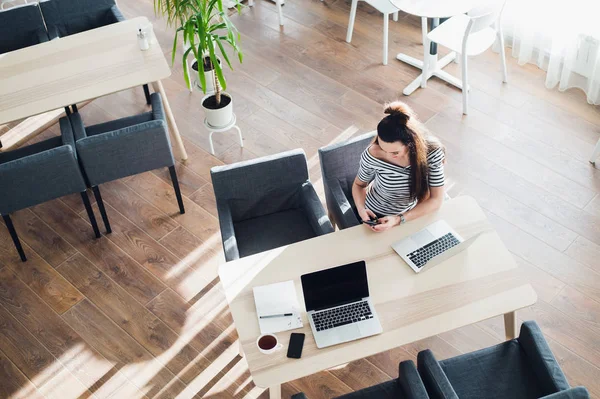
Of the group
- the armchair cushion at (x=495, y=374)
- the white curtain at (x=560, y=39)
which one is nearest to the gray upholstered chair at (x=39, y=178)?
the armchair cushion at (x=495, y=374)

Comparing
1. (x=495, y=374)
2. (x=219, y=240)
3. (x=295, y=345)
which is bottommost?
(x=219, y=240)

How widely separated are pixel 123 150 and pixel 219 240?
0.86 metres

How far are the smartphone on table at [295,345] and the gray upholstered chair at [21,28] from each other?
3419 mm

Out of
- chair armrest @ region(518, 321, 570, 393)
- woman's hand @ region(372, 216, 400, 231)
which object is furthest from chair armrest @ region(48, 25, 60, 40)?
chair armrest @ region(518, 321, 570, 393)

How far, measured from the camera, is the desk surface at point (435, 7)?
15.7ft

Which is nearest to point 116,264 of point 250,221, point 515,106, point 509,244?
point 250,221

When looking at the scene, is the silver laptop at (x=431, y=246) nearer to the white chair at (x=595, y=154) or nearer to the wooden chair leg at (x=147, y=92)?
the white chair at (x=595, y=154)

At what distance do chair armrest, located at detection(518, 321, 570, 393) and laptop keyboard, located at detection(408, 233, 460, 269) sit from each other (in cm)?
51

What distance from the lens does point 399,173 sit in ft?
11.4

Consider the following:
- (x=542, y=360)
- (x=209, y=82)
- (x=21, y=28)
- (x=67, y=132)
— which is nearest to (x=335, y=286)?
(x=542, y=360)

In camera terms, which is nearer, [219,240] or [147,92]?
[219,240]

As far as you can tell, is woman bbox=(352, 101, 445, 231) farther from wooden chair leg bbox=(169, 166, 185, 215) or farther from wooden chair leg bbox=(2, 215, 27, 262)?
wooden chair leg bbox=(2, 215, 27, 262)

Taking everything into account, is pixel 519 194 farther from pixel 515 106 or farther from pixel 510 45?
pixel 510 45

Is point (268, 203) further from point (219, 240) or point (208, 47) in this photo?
point (208, 47)
